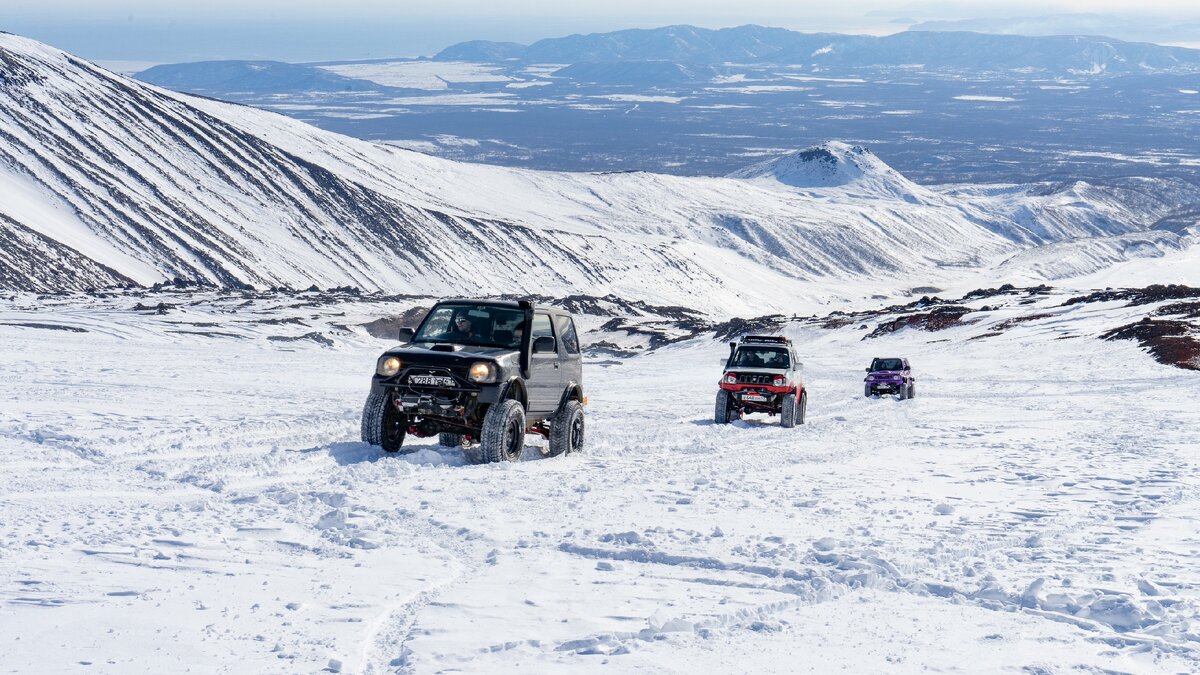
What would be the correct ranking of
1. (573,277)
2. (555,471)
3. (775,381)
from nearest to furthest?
(555,471) → (775,381) → (573,277)

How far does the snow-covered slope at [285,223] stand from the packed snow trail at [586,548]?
88.5 metres

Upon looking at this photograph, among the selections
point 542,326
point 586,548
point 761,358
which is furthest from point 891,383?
point 586,548

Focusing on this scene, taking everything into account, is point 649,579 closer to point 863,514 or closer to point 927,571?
point 927,571

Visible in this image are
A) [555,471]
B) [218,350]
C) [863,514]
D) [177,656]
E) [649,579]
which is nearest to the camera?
[177,656]

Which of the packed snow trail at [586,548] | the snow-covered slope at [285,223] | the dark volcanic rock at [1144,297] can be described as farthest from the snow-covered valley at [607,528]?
the snow-covered slope at [285,223]

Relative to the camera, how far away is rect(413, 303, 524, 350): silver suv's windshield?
15906 millimetres

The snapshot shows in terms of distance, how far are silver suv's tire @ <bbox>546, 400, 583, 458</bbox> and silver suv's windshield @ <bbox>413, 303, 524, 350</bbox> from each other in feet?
4.80

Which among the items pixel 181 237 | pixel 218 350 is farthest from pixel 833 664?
pixel 181 237

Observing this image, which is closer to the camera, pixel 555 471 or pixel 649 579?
pixel 649 579

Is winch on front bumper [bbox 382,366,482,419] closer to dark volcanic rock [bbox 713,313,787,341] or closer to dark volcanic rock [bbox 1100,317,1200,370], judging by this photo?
dark volcanic rock [bbox 1100,317,1200,370]

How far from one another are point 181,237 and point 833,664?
12427 cm

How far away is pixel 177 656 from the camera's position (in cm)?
712

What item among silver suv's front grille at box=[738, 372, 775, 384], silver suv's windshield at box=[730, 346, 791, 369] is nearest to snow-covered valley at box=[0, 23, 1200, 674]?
silver suv's front grille at box=[738, 372, 775, 384]

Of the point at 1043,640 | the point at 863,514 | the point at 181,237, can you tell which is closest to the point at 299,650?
the point at 1043,640
